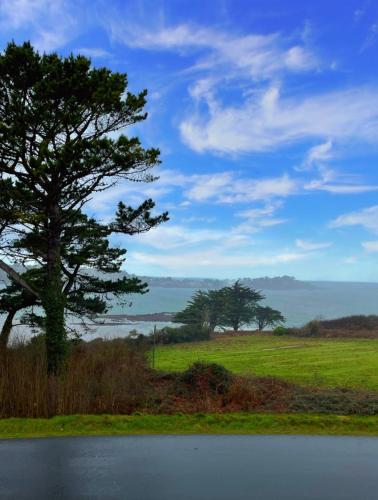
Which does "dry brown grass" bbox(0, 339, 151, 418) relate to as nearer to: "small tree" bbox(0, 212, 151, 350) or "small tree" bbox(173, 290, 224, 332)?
"small tree" bbox(0, 212, 151, 350)

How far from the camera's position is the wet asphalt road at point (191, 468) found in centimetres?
585

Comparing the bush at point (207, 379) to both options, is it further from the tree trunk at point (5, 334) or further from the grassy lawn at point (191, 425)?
the tree trunk at point (5, 334)

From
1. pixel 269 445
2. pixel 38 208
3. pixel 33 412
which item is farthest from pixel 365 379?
pixel 38 208

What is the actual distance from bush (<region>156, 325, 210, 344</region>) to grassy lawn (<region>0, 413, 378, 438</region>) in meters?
27.9

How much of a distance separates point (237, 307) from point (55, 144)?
48.7 metres

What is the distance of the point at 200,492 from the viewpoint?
584cm

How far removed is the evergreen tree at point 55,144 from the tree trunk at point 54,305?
0.03 metres

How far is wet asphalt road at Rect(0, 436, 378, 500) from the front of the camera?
19.2 feet

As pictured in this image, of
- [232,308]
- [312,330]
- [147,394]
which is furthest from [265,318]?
[147,394]

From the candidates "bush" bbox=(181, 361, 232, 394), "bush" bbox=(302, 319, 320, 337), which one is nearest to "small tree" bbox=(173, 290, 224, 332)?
"bush" bbox=(302, 319, 320, 337)

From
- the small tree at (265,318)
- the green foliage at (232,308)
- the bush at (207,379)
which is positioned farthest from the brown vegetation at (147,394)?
the small tree at (265,318)

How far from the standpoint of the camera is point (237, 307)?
6053cm

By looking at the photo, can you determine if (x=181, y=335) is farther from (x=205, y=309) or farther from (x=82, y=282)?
(x=82, y=282)

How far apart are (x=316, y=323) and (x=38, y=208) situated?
30.6 m
